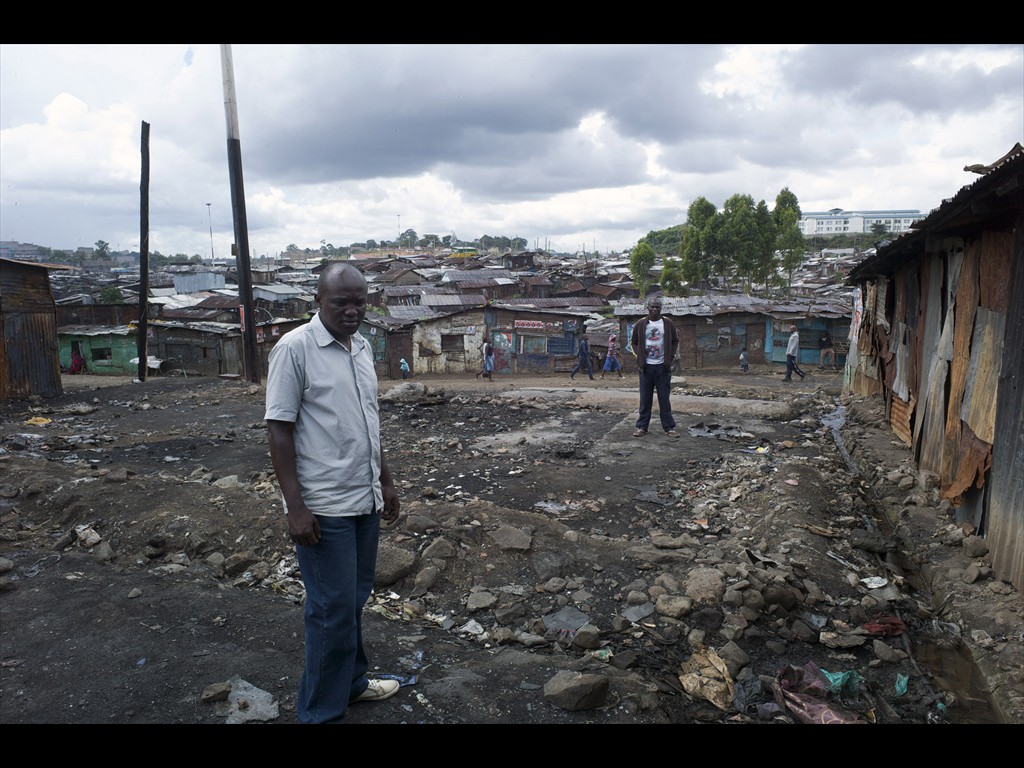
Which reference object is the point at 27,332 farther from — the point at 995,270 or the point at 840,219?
the point at 840,219

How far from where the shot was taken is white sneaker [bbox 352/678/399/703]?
A: 2453mm

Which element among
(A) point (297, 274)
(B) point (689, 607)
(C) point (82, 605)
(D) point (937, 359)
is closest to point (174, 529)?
(C) point (82, 605)

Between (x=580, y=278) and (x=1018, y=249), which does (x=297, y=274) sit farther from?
(x=1018, y=249)

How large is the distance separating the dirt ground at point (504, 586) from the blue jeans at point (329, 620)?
18 centimetres

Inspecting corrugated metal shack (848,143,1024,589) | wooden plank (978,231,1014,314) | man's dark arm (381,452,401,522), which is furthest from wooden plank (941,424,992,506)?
man's dark arm (381,452,401,522)

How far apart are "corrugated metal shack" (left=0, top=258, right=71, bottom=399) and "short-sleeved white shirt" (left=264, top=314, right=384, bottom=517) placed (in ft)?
47.4

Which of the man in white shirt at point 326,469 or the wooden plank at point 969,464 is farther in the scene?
the wooden plank at point 969,464

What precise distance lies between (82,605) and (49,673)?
671mm

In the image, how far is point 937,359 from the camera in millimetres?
5707

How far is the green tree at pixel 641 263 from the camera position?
128 ft

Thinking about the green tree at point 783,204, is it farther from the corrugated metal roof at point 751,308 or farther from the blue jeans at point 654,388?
the blue jeans at point 654,388

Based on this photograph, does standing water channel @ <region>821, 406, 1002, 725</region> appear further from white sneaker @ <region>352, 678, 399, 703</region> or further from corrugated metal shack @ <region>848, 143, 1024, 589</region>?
white sneaker @ <region>352, 678, 399, 703</region>

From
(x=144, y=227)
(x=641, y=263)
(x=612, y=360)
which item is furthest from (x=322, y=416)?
(x=641, y=263)

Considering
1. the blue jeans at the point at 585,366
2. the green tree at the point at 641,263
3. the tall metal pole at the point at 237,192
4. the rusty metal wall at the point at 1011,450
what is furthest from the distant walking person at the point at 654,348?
the green tree at the point at 641,263
